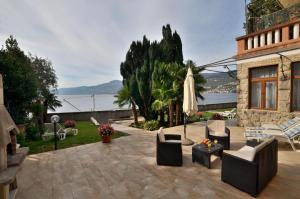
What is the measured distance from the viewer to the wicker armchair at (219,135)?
18.6 feet

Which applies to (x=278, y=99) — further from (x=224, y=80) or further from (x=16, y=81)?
(x=16, y=81)

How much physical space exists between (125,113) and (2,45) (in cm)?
1044

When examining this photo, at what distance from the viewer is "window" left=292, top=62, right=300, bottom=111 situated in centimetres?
708

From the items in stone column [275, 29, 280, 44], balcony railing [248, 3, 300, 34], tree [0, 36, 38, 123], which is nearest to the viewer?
stone column [275, 29, 280, 44]

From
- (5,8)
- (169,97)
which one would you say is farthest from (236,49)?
(5,8)

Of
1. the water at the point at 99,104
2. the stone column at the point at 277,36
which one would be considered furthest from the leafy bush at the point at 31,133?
the stone column at the point at 277,36

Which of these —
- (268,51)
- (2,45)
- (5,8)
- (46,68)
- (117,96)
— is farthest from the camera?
(46,68)

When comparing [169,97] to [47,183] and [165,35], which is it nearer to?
[165,35]

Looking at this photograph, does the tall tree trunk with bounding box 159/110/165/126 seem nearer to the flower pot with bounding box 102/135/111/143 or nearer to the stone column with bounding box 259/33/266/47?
the flower pot with bounding box 102/135/111/143

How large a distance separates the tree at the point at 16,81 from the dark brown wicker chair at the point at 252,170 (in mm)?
9743

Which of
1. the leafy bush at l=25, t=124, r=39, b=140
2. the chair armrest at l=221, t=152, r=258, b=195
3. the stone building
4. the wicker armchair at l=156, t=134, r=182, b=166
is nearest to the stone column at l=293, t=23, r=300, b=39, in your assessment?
the stone building

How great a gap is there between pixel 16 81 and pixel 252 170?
34.5 feet

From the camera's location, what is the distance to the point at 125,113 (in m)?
16.9

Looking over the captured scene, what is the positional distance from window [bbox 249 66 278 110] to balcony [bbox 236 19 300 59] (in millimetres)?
907
